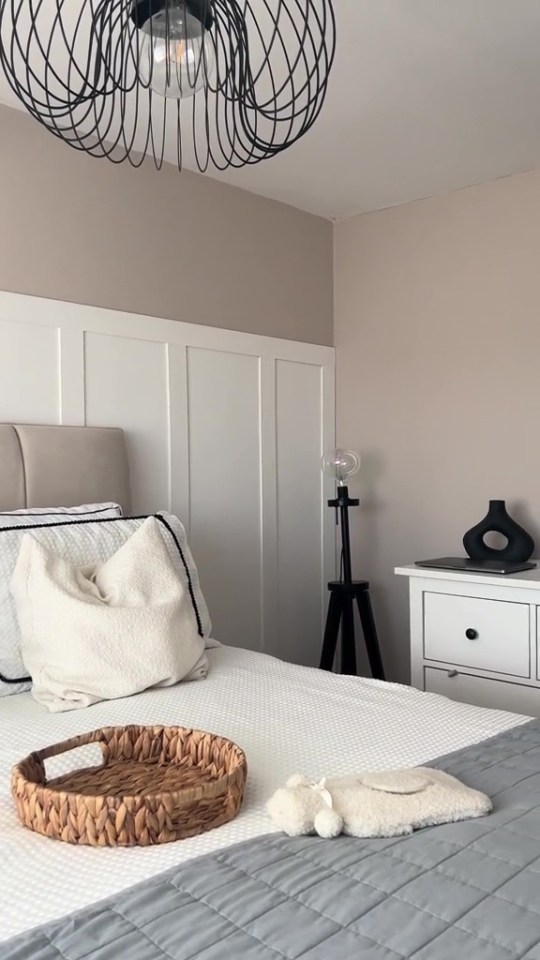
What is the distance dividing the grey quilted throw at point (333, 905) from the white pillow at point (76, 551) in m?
0.91

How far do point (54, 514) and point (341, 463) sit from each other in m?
1.44

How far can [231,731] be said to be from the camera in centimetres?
156

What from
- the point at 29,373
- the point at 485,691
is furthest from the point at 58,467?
the point at 485,691

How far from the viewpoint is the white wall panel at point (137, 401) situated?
266 centimetres

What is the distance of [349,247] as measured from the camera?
352 centimetres

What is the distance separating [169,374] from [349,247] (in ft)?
3.69

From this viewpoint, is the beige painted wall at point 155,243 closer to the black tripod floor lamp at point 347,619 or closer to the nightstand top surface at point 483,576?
the black tripod floor lamp at point 347,619

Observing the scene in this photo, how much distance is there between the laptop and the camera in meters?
2.63

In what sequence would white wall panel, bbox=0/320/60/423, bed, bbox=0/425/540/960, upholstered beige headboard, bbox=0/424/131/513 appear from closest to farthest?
bed, bbox=0/425/540/960, upholstered beige headboard, bbox=0/424/131/513, white wall panel, bbox=0/320/60/423

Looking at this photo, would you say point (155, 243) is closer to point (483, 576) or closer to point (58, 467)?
point (58, 467)

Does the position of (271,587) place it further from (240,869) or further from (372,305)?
(240,869)

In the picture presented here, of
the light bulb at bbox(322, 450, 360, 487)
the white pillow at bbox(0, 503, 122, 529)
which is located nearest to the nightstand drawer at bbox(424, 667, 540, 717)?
the light bulb at bbox(322, 450, 360, 487)

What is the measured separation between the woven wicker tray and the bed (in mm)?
20

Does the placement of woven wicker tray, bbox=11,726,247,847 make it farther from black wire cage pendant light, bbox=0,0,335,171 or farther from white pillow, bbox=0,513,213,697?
black wire cage pendant light, bbox=0,0,335,171
